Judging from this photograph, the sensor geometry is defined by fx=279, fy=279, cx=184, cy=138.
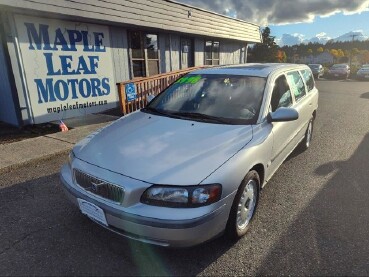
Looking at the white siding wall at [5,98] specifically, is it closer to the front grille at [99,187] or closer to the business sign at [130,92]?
the business sign at [130,92]

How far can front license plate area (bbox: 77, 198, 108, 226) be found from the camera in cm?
238

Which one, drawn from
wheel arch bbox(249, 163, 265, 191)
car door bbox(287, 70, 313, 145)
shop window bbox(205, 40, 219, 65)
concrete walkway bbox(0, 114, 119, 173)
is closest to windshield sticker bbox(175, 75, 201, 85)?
Answer: car door bbox(287, 70, 313, 145)

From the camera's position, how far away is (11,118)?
684 centimetres

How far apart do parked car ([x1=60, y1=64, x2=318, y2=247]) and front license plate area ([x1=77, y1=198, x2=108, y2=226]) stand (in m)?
0.01

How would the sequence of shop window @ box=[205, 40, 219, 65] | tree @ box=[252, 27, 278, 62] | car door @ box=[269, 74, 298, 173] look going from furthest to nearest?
tree @ box=[252, 27, 278, 62]
shop window @ box=[205, 40, 219, 65]
car door @ box=[269, 74, 298, 173]

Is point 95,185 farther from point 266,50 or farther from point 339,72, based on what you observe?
point 266,50

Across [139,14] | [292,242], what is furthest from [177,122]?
[139,14]

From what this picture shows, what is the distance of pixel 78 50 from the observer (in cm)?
765

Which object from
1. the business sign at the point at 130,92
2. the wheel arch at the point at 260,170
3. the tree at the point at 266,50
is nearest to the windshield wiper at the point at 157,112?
the wheel arch at the point at 260,170

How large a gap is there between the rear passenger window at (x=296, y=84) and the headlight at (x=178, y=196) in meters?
2.71

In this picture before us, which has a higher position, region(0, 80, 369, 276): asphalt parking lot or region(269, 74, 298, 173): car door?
region(269, 74, 298, 173): car door

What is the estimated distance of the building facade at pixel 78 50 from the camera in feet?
20.8

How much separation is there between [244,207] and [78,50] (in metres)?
6.74

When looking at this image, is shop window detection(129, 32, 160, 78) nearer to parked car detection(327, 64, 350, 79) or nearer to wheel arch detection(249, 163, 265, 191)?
wheel arch detection(249, 163, 265, 191)
